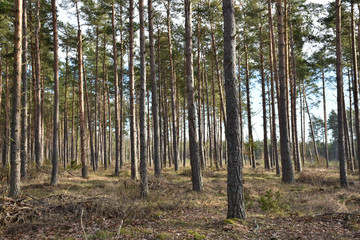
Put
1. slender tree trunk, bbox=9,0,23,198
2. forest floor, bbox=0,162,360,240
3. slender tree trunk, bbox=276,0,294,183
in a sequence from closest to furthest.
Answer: forest floor, bbox=0,162,360,240 → slender tree trunk, bbox=9,0,23,198 → slender tree trunk, bbox=276,0,294,183

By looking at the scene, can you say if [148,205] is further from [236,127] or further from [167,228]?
[236,127]

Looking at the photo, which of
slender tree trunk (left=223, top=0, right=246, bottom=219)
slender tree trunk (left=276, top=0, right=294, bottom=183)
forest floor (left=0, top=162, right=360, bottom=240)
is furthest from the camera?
slender tree trunk (left=276, top=0, right=294, bottom=183)

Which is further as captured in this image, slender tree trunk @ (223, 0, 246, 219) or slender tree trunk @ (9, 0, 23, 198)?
slender tree trunk @ (9, 0, 23, 198)

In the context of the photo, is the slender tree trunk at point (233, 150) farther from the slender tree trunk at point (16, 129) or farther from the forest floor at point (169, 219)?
the slender tree trunk at point (16, 129)

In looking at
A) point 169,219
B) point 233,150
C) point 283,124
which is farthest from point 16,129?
point 283,124

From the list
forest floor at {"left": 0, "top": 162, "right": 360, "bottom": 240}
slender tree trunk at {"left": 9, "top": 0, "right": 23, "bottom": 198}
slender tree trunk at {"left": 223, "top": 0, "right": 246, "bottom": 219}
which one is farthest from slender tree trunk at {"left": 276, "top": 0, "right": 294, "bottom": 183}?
slender tree trunk at {"left": 9, "top": 0, "right": 23, "bottom": 198}

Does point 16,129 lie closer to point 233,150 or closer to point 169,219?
point 169,219

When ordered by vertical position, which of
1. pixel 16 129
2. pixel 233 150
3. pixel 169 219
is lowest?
pixel 169 219

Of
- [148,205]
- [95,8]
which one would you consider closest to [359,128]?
[148,205]

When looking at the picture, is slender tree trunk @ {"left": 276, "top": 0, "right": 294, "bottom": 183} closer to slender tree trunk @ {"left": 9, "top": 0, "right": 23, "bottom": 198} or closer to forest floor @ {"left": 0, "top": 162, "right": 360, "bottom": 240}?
forest floor @ {"left": 0, "top": 162, "right": 360, "bottom": 240}

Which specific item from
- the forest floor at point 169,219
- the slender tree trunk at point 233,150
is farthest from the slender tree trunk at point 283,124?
the slender tree trunk at point 233,150

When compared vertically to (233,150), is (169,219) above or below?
below

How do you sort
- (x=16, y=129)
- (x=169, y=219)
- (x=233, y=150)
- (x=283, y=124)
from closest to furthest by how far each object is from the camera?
(x=233, y=150)
(x=169, y=219)
(x=16, y=129)
(x=283, y=124)

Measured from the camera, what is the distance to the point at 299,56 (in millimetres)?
21969
